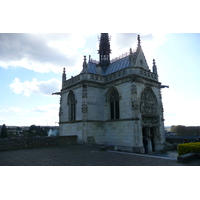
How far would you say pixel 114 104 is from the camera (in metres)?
20.1

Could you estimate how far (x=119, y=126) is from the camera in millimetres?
18953

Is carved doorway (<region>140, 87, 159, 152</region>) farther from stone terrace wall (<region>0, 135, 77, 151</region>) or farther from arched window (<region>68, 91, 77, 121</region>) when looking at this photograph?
arched window (<region>68, 91, 77, 121</region>)

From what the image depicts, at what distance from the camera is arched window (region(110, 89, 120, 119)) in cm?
1988

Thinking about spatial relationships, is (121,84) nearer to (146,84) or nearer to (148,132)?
(146,84)

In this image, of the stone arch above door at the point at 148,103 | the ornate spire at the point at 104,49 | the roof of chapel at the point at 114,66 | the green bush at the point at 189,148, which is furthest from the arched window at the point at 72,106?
the green bush at the point at 189,148

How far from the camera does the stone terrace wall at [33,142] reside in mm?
14178

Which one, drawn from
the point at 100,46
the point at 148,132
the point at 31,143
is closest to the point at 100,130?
the point at 148,132

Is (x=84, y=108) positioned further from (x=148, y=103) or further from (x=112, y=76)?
(x=148, y=103)

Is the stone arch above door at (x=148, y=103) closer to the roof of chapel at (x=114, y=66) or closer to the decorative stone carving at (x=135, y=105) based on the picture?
the decorative stone carving at (x=135, y=105)

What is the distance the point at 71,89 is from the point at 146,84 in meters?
9.65

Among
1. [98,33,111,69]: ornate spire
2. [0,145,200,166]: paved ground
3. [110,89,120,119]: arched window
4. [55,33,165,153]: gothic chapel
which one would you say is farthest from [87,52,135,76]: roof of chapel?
[0,145,200,166]: paved ground

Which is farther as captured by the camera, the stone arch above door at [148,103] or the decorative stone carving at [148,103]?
the decorative stone carving at [148,103]

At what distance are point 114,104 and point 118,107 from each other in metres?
0.68

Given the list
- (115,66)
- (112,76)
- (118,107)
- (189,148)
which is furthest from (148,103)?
(189,148)
